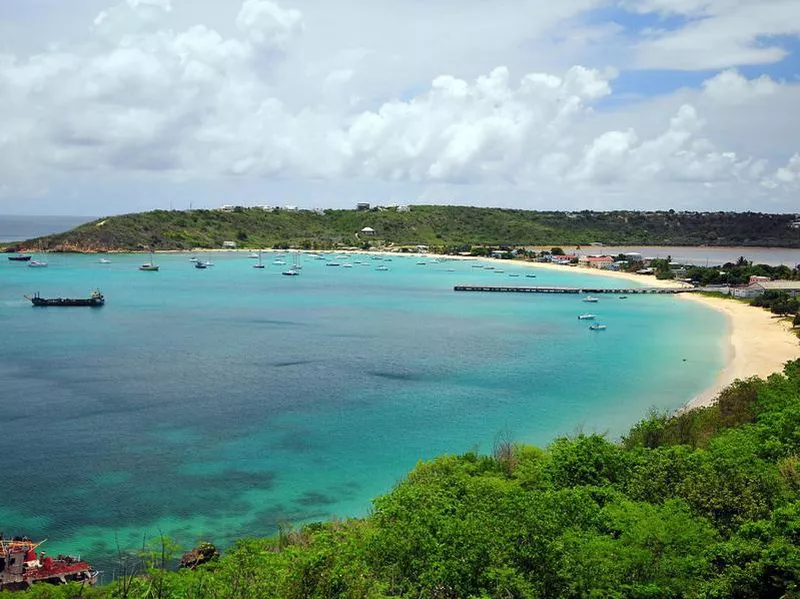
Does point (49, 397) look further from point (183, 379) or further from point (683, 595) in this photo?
point (683, 595)

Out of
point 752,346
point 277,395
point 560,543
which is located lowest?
point 277,395

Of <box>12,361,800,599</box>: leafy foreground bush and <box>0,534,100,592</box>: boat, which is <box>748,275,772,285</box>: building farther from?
<box>0,534,100,592</box>: boat

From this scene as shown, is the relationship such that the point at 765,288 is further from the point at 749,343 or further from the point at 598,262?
the point at 598,262

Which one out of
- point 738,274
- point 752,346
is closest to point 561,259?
point 738,274

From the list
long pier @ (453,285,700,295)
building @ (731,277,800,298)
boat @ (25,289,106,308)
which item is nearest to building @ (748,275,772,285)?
building @ (731,277,800,298)

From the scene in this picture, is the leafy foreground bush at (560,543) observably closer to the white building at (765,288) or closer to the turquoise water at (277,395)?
the turquoise water at (277,395)

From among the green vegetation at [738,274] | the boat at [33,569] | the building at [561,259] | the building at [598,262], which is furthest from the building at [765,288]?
the boat at [33,569]

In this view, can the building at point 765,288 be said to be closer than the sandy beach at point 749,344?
No
